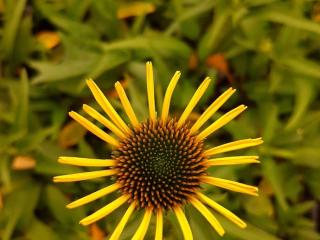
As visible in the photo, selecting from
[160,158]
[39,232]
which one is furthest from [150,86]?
[39,232]

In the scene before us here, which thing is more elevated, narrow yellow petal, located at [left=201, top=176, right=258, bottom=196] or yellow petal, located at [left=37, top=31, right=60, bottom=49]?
narrow yellow petal, located at [left=201, top=176, right=258, bottom=196]

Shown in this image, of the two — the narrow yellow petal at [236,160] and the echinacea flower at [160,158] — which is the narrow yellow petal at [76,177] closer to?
the echinacea flower at [160,158]

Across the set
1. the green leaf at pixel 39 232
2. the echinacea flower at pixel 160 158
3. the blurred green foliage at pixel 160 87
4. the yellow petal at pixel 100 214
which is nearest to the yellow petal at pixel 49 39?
the blurred green foliage at pixel 160 87

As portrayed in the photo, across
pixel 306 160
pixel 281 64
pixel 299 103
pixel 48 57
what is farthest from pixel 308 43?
pixel 48 57

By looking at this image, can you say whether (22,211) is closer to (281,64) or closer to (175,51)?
(175,51)

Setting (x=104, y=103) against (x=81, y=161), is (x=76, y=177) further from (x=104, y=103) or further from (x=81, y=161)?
(x=104, y=103)

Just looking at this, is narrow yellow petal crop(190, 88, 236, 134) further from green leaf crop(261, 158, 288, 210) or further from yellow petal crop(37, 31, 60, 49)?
yellow petal crop(37, 31, 60, 49)

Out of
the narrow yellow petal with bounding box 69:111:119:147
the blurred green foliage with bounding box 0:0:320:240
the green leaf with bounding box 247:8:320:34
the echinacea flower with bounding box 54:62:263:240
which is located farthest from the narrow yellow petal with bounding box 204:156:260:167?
the green leaf with bounding box 247:8:320:34
